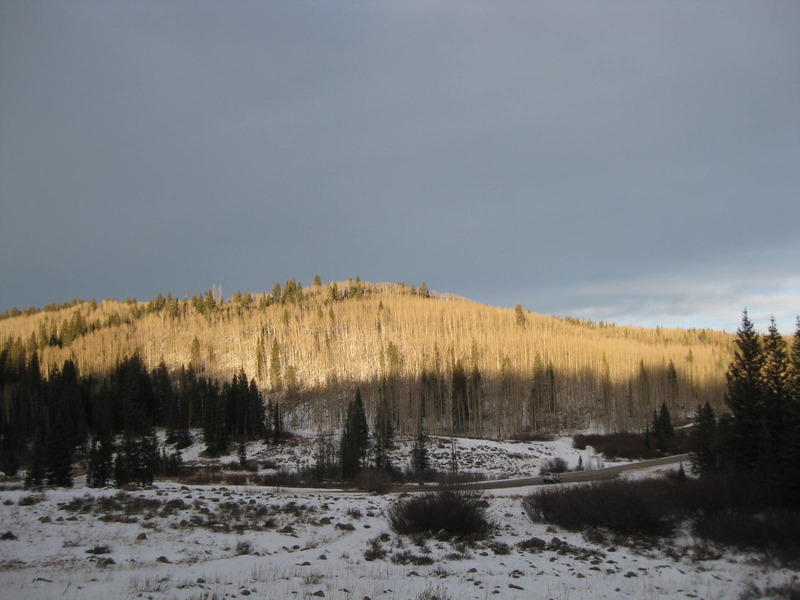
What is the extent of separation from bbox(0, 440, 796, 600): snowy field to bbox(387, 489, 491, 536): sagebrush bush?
2.18 ft

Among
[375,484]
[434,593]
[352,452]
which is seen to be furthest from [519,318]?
[434,593]

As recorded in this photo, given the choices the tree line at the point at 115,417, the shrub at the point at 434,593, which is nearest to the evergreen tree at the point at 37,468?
the tree line at the point at 115,417

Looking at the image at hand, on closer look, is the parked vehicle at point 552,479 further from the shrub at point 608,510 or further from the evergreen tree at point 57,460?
the evergreen tree at point 57,460

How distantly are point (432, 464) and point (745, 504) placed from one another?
109 feet

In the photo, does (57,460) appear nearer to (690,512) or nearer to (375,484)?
(375,484)

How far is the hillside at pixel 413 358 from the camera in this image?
292 feet

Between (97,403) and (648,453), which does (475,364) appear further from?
(97,403)

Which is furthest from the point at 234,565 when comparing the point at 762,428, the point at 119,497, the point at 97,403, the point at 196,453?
the point at 97,403

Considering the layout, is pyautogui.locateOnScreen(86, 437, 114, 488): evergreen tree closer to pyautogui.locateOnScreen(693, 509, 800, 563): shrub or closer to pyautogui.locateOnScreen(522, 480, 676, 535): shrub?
pyautogui.locateOnScreen(522, 480, 676, 535): shrub

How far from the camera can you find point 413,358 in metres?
110

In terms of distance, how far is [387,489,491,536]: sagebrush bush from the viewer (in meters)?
17.2

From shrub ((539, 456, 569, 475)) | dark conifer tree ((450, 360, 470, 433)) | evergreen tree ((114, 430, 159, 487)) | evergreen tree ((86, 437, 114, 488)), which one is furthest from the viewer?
dark conifer tree ((450, 360, 470, 433))

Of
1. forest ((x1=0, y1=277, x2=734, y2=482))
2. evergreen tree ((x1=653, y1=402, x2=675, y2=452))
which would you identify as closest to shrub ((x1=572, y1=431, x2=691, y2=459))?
evergreen tree ((x1=653, y1=402, x2=675, y2=452))

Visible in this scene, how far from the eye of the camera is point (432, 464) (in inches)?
2007
